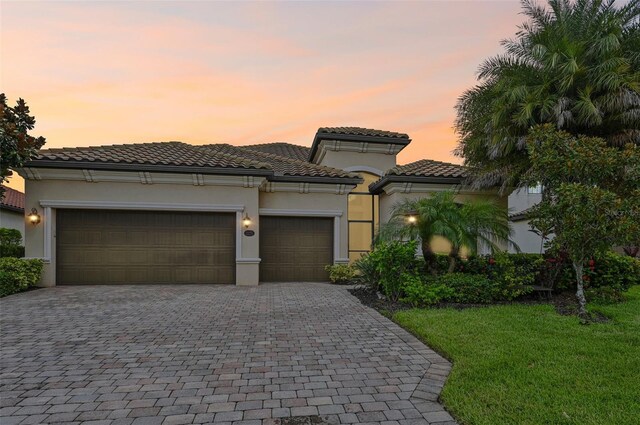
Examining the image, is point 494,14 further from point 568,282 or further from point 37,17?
point 37,17

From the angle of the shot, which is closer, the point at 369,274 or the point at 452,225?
the point at 452,225

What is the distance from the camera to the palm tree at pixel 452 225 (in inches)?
349

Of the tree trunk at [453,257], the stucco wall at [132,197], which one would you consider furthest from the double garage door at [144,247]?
the tree trunk at [453,257]

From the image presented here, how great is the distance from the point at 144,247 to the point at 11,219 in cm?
1405

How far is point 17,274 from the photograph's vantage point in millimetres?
9539

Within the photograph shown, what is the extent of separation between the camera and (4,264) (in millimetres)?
9492

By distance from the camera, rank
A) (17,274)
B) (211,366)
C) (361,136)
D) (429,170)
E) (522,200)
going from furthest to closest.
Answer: (522,200)
(361,136)
(429,170)
(17,274)
(211,366)

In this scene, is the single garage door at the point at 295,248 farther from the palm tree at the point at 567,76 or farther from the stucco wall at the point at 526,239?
the stucco wall at the point at 526,239

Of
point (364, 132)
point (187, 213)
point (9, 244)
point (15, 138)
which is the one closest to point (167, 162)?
point (187, 213)

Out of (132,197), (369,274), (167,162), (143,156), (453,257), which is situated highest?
(143,156)

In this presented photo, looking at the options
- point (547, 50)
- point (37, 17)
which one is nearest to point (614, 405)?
point (547, 50)

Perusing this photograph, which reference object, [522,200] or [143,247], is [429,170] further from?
[522,200]

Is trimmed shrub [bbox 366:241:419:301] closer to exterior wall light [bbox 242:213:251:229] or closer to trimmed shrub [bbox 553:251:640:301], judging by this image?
trimmed shrub [bbox 553:251:640:301]

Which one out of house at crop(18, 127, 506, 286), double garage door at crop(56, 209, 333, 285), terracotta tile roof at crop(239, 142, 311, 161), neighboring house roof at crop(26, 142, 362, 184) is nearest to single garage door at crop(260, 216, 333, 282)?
house at crop(18, 127, 506, 286)
